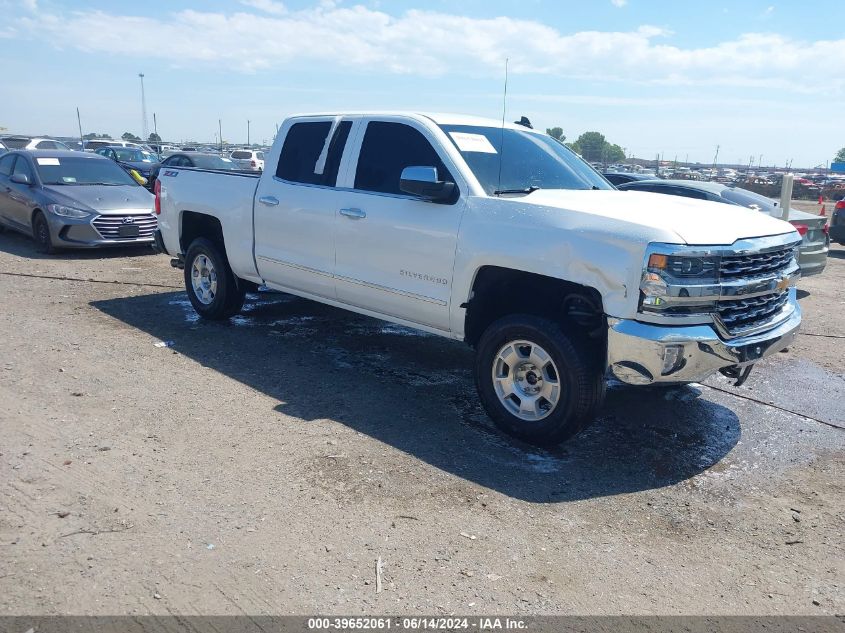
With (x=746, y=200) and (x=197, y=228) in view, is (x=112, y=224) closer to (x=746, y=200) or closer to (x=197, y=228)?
(x=197, y=228)

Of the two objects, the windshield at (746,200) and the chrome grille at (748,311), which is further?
the windshield at (746,200)

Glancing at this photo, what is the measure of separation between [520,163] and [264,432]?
273 cm

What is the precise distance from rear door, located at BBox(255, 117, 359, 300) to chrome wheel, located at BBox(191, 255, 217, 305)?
0.99m

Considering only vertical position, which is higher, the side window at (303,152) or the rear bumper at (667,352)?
the side window at (303,152)

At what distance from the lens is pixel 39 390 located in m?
5.42

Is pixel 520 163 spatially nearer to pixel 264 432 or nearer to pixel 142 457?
pixel 264 432

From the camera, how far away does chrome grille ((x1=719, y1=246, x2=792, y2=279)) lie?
4.27 m

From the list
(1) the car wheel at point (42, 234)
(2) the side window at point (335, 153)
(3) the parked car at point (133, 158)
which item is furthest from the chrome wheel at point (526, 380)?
(3) the parked car at point (133, 158)

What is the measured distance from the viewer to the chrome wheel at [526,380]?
4602 mm

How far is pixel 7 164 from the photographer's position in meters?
12.6

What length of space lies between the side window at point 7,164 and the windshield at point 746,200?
38.4ft

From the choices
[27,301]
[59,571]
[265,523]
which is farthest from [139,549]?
[27,301]

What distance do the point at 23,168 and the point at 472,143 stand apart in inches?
386

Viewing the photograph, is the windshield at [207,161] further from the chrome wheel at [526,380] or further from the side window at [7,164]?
the chrome wheel at [526,380]
